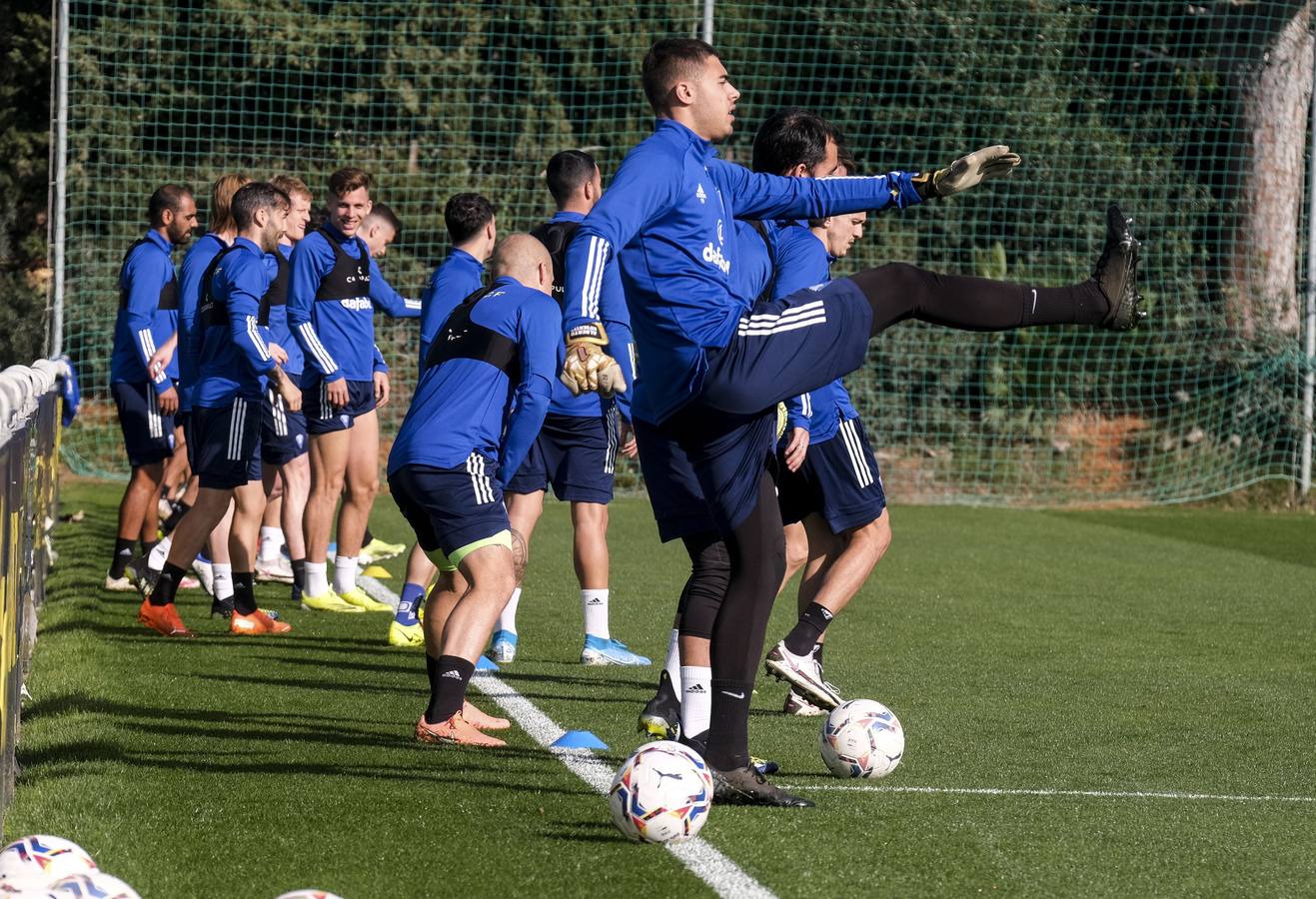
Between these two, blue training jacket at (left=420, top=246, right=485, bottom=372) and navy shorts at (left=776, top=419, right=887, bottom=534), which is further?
blue training jacket at (left=420, top=246, right=485, bottom=372)

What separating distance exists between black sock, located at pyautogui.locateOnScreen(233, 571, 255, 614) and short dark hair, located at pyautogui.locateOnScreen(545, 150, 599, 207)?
2.50 metres

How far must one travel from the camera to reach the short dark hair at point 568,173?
7.44 meters

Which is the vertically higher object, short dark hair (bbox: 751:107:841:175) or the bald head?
short dark hair (bbox: 751:107:841:175)

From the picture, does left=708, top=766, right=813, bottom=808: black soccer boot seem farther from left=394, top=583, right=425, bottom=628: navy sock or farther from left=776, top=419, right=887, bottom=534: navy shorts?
left=394, top=583, right=425, bottom=628: navy sock

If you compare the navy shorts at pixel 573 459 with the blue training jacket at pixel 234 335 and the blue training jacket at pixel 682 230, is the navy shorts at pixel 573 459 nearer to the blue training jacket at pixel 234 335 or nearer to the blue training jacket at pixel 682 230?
the blue training jacket at pixel 234 335

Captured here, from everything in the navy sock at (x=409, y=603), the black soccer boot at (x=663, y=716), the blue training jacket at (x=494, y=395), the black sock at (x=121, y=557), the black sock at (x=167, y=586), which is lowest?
the black sock at (x=121, y=557)

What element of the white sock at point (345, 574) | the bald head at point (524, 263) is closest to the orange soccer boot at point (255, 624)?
the white sock at point (345, 574)

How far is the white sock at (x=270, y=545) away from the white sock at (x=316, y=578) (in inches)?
65.2

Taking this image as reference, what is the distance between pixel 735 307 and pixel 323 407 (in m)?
4.88

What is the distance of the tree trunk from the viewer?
18.3 m

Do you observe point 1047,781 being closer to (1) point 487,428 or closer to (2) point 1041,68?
(1) point 487,428

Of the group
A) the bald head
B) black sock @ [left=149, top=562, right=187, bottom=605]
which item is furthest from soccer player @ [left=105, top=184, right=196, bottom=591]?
the bald head

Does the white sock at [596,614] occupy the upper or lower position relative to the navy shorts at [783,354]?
lower

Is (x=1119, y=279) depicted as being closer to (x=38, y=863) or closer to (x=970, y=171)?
(x=970, y=171)
